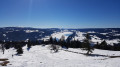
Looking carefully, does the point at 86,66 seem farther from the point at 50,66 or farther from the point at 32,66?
the point at 32,66

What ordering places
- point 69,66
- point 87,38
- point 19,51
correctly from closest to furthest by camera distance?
1. point 69,66
2. point 87,38
3. point 19,51

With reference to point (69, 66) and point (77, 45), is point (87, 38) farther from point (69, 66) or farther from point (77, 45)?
point (77, 45)

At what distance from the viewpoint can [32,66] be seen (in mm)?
23750

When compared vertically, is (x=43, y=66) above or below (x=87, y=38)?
below

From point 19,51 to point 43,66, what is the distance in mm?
46425

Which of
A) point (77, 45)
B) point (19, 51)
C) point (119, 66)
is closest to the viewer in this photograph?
point (119, 66)

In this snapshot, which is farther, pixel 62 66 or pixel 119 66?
pixel 62 66

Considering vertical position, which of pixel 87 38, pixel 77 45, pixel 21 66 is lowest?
pixel 77 45

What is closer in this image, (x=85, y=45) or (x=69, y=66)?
(x=69, y=66)

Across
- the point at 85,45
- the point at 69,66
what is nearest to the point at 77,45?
the point at 85,45

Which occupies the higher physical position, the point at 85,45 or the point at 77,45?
the point at 85,45

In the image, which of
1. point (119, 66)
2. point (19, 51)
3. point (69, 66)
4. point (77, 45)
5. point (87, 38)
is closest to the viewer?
point (119, 66)

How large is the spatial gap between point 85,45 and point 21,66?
33892 mm

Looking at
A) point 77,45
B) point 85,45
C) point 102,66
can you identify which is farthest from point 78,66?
point 77,45
